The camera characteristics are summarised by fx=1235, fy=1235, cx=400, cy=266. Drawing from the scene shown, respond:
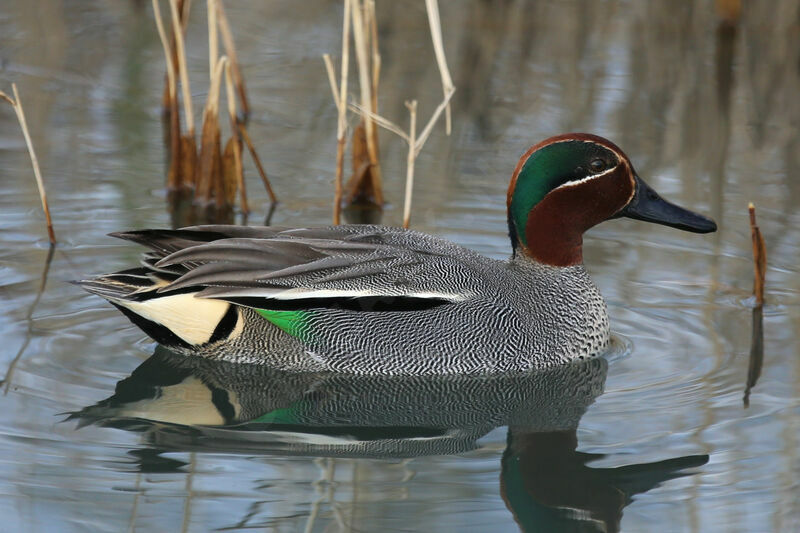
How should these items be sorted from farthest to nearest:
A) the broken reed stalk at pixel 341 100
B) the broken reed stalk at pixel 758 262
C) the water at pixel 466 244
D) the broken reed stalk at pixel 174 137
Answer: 1. the broken reed stalk at pixel 174 137
2. the broken reed stalk at pixel 341 100
3. the broken reed stalk at pixel 758 262
4. the water at pixel 466 244

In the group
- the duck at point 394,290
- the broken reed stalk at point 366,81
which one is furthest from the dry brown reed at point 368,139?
the duck at point 394,290

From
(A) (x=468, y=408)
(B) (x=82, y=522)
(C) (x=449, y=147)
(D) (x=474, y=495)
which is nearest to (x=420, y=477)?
(D) (x=474, y=495)

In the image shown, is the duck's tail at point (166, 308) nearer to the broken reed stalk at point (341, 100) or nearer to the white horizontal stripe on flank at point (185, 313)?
the white horizontal stripe on flank at point (185, 313)

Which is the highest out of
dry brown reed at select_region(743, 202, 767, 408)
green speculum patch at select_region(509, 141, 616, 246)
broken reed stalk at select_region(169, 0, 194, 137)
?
broken reed stalk at select_region(169, 0, 194, 137)

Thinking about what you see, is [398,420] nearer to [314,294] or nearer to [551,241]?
[314,294]

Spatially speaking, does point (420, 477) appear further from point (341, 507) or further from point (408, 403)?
point (408, 403)

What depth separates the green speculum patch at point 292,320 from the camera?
509 cm

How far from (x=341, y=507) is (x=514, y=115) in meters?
5.30

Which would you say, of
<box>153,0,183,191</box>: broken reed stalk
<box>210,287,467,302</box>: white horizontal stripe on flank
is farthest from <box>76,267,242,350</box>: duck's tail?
<box>153,0,183,191</box>: broken reed stalk

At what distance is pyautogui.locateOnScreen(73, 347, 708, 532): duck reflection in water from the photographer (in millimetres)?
4188

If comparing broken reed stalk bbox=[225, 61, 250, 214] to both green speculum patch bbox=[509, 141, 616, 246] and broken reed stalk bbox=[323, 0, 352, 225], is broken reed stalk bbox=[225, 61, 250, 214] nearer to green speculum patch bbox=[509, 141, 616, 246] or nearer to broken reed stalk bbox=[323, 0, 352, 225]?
broken reed stalk bbox=[323, 0, 352, 225]

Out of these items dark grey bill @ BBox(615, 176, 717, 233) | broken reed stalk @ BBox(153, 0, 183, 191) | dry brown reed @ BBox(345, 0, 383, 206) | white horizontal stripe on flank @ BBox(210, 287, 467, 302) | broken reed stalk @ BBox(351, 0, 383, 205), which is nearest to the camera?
white horizontal stripe on flank @ BBox(210, 287, 467, 302)

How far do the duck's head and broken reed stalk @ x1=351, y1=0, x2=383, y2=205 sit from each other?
1.27 meters

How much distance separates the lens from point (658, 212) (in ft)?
17.8
